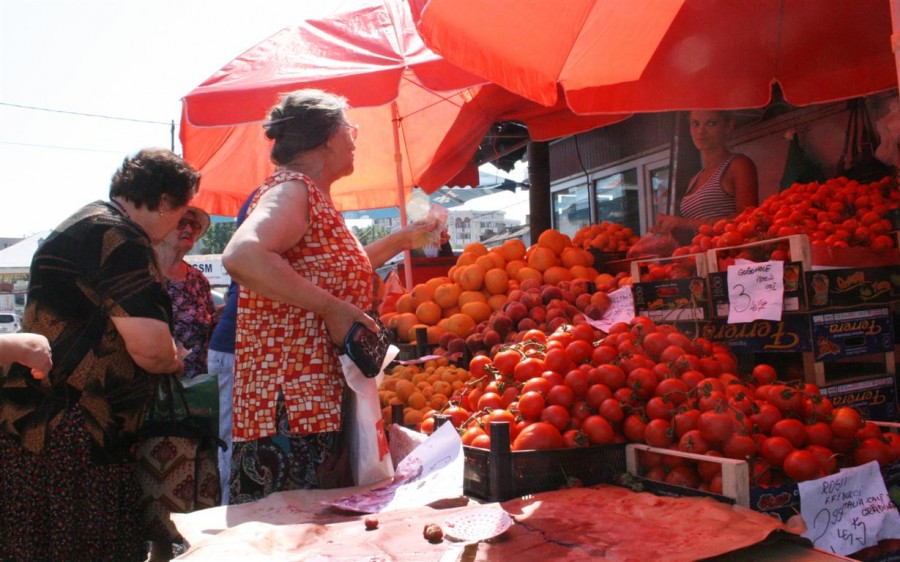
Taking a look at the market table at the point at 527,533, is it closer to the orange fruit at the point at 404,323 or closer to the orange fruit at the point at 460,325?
the orange fruit at the point at 460,325

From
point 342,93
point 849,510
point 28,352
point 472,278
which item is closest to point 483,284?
point 472,278

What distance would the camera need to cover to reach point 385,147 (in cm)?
701

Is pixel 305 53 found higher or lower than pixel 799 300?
higher

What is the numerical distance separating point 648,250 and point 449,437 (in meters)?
2.87

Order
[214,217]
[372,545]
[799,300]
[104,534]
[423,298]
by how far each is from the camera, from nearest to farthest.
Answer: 1. [372,545]
2. [104,534]
3. [799,300]
4. [423,298]
5. [214,217]

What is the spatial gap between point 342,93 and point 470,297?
5.39ft

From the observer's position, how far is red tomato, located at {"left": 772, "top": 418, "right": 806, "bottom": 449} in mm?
2203

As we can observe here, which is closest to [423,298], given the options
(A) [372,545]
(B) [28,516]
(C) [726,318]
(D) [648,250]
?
(D) [648,250]

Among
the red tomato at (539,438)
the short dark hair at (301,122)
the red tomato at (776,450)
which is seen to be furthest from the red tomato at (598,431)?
the short dark hair at (301,122)

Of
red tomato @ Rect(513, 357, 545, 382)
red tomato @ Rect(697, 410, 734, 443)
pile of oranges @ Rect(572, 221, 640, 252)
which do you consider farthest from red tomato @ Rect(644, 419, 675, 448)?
pile of oranges @ Rect(572, 221, 640, 252)

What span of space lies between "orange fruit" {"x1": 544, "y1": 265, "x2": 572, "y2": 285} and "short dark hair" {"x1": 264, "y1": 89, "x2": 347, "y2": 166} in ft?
8.87

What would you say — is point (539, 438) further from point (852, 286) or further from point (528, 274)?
point (528, 274)

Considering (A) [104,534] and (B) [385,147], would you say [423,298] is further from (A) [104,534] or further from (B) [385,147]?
(A) [104,534]

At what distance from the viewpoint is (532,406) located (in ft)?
7.89
